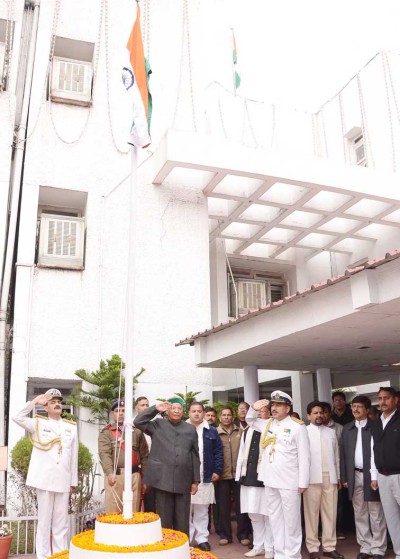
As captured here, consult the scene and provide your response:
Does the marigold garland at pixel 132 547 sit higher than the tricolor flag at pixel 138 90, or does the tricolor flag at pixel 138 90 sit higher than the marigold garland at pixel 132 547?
the tricolor flag at pixel 138 90

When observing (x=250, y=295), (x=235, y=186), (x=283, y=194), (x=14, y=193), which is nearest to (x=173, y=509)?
(x=235, y=186)

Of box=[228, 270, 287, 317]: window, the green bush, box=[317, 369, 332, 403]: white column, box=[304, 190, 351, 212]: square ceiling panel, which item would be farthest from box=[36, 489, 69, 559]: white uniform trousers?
box=[228, 270, 287, 317]: window

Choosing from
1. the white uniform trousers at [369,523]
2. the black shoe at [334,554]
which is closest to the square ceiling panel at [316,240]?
the white uniform trousers at [369,523]

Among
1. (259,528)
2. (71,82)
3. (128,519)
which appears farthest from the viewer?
(71,82)

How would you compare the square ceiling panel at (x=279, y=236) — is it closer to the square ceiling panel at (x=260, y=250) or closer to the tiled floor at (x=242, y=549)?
the square ceiling panel at (x=260, y=250)

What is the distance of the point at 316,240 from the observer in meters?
15.8

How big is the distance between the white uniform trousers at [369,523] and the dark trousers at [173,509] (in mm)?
2041

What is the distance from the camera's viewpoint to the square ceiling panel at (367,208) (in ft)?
44.4

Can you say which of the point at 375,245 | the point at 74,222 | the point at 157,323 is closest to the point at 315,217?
the point at 375,245

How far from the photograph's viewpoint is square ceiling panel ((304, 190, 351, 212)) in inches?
518

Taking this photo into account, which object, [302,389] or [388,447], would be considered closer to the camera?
[388,447]

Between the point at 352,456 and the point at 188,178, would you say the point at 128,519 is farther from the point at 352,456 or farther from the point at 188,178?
the point at 188,178

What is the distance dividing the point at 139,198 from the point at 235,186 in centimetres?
218

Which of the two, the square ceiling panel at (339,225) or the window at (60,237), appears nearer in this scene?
the window at (60,237)
